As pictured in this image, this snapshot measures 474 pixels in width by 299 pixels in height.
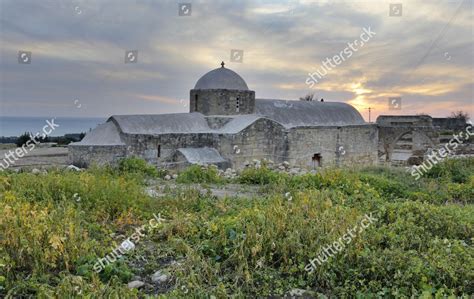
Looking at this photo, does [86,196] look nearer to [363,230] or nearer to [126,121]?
[363,230]

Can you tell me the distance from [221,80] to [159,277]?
20.2 meters

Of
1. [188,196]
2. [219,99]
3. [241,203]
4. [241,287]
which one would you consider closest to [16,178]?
[188,196]

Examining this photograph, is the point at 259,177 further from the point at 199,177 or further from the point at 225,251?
the point at 225,251

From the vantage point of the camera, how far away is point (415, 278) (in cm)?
382

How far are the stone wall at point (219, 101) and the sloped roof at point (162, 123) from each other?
92cm

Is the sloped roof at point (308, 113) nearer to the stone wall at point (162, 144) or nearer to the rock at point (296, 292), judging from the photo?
the stone wall at point (162, 144)

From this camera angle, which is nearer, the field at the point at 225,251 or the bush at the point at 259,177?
the field at the point at 225,251

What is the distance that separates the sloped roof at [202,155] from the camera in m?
18.7

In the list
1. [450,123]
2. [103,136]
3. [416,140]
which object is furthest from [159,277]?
[450,123]

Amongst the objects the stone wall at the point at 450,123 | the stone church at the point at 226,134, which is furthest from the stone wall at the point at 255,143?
the stone wall at the point at 450,123

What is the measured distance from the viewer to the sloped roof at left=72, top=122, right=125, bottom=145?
18297mm

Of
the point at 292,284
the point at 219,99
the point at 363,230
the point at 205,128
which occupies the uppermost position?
the point at 219,99

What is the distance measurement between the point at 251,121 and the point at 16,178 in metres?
14.2

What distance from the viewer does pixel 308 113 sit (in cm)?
2731
